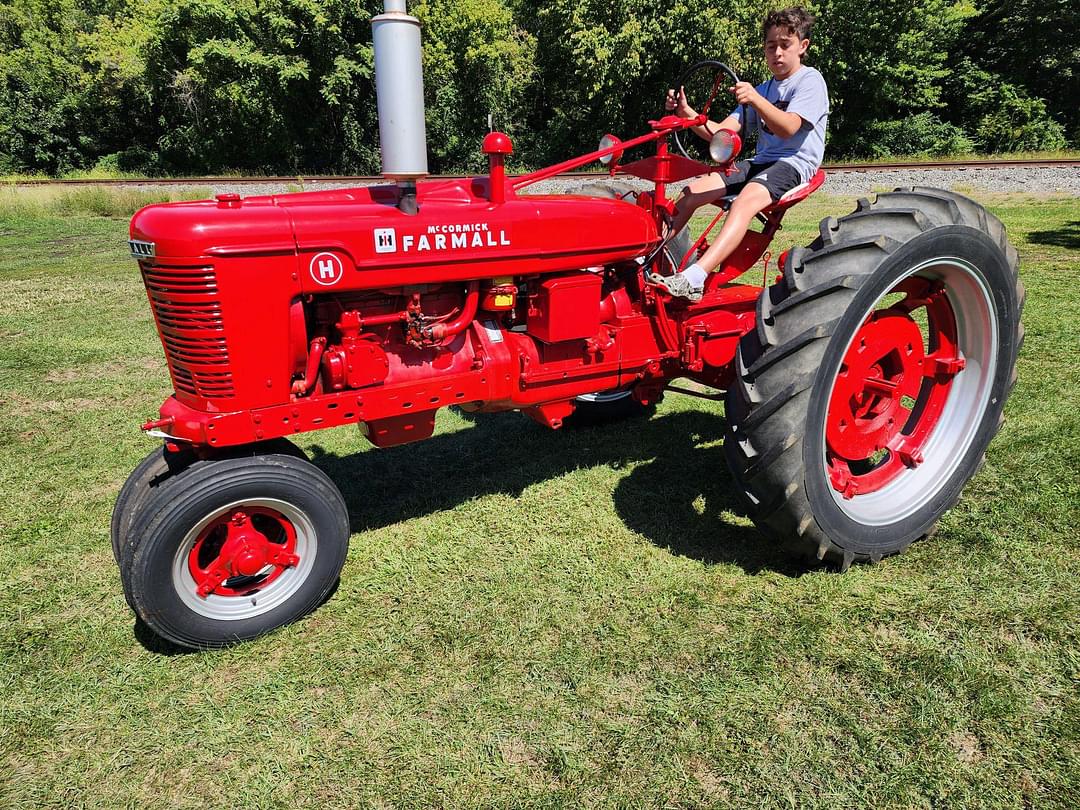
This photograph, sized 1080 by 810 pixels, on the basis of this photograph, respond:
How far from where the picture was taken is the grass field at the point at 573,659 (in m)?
2.13

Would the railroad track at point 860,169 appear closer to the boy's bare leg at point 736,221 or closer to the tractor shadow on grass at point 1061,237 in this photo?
the tractor shadow on grass at point 1061,237

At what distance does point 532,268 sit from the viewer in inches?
119

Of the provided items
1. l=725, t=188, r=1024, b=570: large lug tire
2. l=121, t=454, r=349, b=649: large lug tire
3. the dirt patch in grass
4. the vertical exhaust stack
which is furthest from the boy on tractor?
the dirt patch in grass

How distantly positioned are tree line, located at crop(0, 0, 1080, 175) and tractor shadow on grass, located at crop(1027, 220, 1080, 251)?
54.9 ft

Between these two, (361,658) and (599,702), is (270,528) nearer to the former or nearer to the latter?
(361,658)

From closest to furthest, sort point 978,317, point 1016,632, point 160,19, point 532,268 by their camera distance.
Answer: point 1016,632
point 532,268
point 978,317
point 160,19

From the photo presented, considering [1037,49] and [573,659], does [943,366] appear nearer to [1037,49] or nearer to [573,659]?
[573,659]

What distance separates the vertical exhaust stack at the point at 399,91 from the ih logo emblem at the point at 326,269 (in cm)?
36

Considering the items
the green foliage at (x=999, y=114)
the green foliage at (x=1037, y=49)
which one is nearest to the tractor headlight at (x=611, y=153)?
the green foliage at (x=999, y=114)

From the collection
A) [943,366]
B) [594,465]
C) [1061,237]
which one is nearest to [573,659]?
[594,465]

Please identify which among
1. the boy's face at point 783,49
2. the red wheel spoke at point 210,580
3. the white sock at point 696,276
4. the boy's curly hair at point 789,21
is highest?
the boy's curly hair at point 789,21

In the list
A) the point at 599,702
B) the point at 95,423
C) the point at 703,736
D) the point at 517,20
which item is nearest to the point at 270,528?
the point at 599,702

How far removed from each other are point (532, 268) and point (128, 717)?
216cm

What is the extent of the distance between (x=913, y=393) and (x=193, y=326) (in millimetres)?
3039
